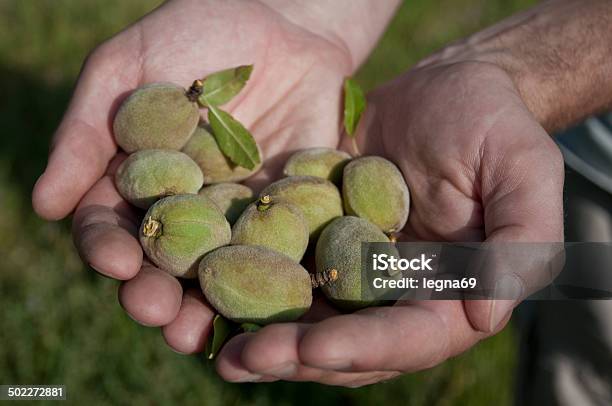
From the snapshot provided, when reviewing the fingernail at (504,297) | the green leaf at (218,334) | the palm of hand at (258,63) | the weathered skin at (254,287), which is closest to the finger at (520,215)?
the fingernail at (504,297)

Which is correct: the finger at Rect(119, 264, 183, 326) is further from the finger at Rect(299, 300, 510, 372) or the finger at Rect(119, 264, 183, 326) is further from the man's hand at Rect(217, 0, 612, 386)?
the finger at Rect(299, 300, 510, 372)

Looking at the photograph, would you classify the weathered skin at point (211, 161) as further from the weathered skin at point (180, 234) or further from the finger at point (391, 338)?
the finger at point (391, 338)

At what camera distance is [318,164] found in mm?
3023

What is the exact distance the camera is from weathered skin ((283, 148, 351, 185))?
301 cm

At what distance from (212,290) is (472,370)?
6.92ft

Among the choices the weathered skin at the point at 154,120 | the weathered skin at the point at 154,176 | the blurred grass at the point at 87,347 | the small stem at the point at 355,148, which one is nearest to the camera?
the weathered skin at the point at 154,176

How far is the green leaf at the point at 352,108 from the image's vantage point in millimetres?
3312

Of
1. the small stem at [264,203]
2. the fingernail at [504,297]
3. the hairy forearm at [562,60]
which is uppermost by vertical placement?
the hairy forearm at [562,60]

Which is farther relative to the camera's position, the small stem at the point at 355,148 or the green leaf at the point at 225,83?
the small stem at the point at 355,148

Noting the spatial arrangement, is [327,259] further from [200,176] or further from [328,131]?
[328,131]

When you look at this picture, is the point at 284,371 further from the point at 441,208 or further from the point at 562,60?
the point at 562,60

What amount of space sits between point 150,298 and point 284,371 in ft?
1.80

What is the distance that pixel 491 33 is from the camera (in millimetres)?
3664

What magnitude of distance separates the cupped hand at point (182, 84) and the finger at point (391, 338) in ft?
2.00
